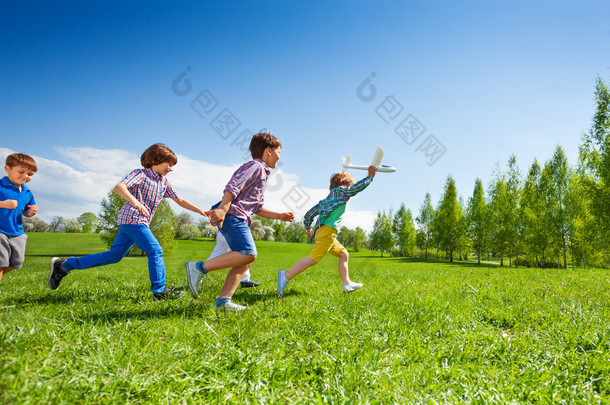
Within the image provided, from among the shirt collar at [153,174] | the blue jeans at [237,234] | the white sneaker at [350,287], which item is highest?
the shirt collar at [153,174]

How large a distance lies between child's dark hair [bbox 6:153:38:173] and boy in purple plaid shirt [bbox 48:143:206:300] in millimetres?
1562

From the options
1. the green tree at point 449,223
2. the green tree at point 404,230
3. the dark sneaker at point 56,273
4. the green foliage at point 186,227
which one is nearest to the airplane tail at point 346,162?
the dark sneaker at point 56,273

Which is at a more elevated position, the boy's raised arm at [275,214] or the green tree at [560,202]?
the green tree at [560,202]

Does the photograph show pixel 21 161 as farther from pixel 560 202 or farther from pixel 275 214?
pixel 560 202

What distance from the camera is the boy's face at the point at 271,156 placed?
13.6 feet

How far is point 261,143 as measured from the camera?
4137 mm

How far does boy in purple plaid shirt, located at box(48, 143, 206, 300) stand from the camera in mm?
4461

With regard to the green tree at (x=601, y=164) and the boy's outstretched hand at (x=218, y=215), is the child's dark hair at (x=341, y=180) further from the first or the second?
the green tree at (x=601, y=164)

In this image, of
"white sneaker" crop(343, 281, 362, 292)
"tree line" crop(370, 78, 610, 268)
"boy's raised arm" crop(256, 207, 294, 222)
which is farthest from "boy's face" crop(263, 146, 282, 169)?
"tree line" crop(370, 78, 610, 268)

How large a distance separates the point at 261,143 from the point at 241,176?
2.15ft

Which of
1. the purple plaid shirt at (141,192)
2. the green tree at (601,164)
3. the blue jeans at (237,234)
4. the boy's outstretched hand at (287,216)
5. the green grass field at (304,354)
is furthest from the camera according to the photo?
the green tree at (601,164)

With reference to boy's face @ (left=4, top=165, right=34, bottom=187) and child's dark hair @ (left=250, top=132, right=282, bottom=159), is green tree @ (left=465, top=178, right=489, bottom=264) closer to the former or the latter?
child's dark hair @ (left=250, top=132, right=282, bottom=159)

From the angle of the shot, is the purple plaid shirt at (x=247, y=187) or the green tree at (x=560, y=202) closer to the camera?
the purple plaid shirt at (x=247, y=187)

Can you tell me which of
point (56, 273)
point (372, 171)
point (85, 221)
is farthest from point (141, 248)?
point (85, 221)
